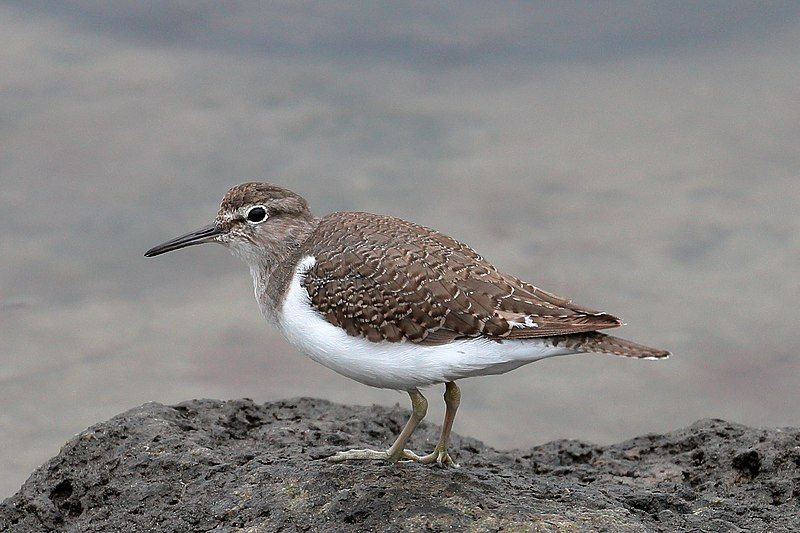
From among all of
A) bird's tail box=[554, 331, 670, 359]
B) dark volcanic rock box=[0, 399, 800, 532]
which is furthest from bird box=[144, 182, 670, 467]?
dark volcanic rock box=[0, 399, 800, 532]

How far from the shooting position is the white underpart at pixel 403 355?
7996 millimetres

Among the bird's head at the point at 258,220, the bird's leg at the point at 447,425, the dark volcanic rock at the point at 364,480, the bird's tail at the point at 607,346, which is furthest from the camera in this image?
the bird's head at the point at 258,220

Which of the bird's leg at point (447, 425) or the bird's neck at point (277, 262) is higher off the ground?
the bird's neck at point (277, 262)

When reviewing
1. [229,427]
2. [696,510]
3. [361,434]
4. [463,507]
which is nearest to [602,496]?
[696,510]

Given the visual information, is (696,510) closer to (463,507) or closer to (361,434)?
(463,507)

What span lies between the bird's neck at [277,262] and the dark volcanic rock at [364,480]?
1.21 m

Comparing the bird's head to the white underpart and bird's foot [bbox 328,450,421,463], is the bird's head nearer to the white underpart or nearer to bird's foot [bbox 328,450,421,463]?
the white underpart

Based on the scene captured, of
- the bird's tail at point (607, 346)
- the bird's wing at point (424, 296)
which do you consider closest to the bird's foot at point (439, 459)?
the bird's wing at point (424, 296)

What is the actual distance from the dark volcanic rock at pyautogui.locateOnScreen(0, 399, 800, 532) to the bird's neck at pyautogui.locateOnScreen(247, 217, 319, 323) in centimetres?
121

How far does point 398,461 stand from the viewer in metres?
8.79

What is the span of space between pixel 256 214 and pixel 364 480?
2.34 m

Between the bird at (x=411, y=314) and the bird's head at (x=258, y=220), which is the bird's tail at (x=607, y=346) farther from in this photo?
the bird's head at (x=258, y=220)

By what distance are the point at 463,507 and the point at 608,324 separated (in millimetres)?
1597

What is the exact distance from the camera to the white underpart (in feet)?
26.2
